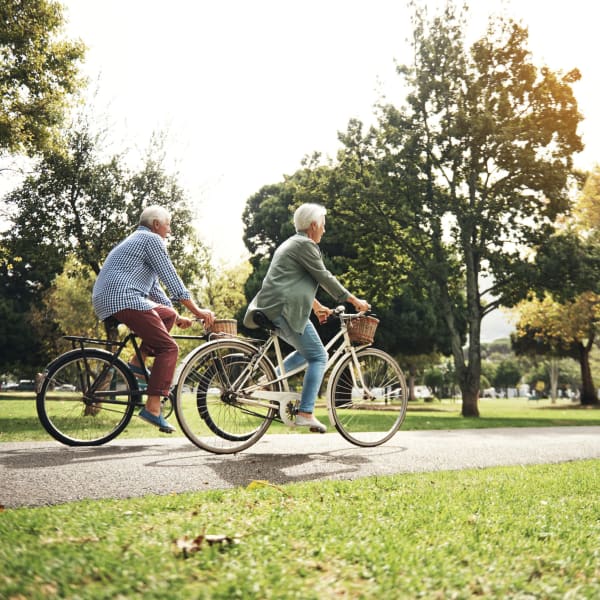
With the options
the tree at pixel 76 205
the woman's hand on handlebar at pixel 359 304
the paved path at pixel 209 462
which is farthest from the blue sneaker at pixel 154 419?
the tree at pixel 76 205

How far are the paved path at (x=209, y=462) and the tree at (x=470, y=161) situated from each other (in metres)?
12.6

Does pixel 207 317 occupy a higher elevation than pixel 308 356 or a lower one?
higher

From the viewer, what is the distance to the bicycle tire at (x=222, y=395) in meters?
5.15

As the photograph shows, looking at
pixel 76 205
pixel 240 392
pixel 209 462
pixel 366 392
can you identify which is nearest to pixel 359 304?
pixel 366 392

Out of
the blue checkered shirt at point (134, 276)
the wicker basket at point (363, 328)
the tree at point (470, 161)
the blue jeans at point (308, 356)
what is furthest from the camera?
the tree at point (470, 161)

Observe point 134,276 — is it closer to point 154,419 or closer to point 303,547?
point 154,419

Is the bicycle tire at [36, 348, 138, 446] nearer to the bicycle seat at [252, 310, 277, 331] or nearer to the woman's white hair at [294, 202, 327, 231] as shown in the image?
the bicycle seat at [252, 310, 277, 331]

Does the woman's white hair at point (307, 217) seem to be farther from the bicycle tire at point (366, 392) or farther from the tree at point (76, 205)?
the tree at point (76, 205)

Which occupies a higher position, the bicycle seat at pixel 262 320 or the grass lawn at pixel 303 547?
the bicycle seat at pixel 262 320

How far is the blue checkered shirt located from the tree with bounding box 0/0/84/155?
1213 centimetres

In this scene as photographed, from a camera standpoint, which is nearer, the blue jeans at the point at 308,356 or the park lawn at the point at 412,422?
the blue jeans at the point at 308,356

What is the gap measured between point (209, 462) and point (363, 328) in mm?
2101

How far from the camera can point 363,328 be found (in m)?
6.05

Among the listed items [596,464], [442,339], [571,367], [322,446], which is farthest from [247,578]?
[571,367]
